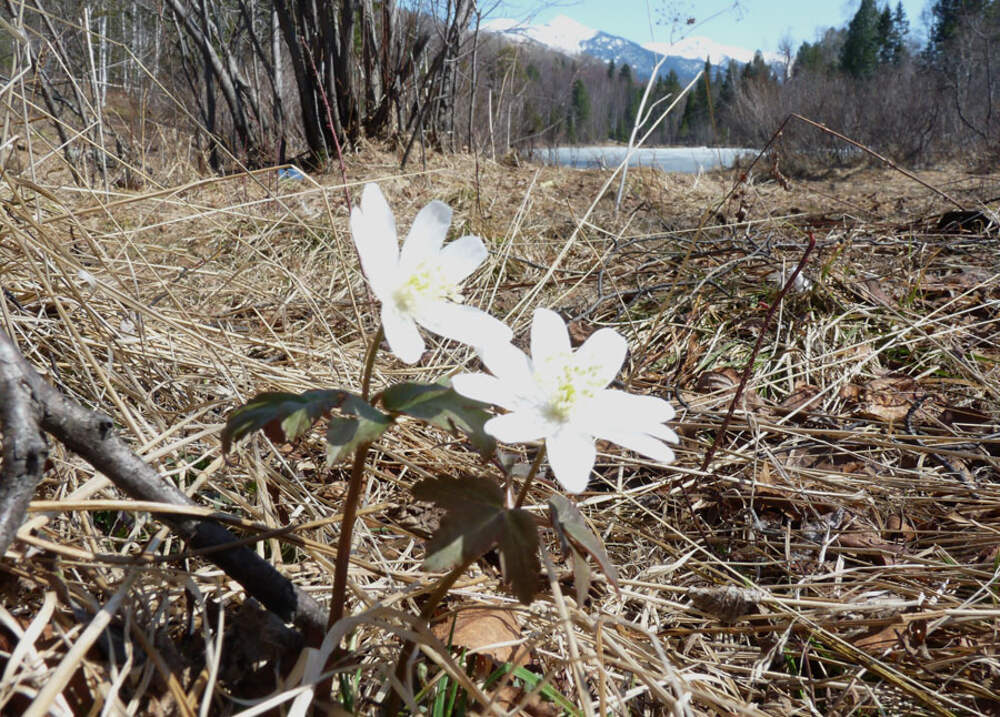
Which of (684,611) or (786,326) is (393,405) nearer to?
(684,611)

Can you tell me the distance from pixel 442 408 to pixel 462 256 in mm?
237

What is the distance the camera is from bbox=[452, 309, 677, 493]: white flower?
2.23ft

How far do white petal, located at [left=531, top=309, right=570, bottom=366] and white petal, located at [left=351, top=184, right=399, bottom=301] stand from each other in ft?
0.61

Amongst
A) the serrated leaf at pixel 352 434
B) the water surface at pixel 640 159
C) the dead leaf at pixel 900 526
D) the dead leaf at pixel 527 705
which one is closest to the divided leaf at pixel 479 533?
the serrated leaf at pixel 352 434

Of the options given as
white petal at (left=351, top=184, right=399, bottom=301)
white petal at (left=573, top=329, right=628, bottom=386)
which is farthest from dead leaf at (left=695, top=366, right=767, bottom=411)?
white petal at (left=351, top=184, right=399, bottom=301)

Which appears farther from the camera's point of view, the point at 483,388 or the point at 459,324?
the point at 459,324

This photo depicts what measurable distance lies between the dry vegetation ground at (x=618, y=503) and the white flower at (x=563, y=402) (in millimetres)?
212

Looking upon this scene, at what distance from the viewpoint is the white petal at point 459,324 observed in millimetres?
770

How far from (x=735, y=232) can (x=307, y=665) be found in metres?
2.76

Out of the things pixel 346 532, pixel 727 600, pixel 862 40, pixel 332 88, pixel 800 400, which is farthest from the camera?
pixel 862 40

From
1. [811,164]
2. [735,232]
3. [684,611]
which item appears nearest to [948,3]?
[811,164]

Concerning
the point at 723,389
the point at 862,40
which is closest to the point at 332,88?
the point at 723,389

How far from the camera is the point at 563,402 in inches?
29.6

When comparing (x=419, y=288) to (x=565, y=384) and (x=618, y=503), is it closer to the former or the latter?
(x=565, y=384)
